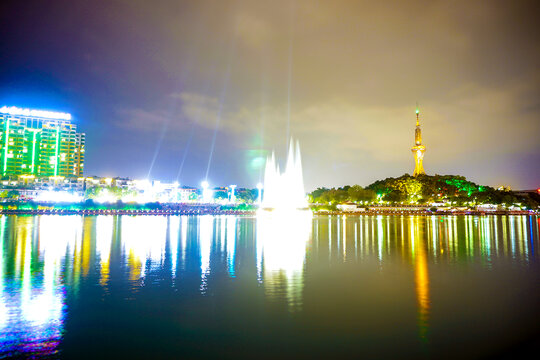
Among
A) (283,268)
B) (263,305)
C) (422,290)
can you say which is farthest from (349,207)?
(263,305)

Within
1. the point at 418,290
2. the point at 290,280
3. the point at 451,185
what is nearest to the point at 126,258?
the point at 290,280

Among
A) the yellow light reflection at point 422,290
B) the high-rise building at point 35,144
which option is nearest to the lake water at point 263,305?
the yellow light reflection at point 422,290

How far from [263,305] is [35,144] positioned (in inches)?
8110

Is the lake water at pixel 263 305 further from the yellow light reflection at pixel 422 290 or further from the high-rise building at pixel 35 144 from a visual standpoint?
Result: the high-rise building at pixel 35 144

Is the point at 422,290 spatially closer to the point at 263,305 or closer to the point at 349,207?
the point at 263,305

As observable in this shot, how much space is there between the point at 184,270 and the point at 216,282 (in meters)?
3.08

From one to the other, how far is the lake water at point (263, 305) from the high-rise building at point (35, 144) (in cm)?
18557

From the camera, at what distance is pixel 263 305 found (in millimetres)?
13148

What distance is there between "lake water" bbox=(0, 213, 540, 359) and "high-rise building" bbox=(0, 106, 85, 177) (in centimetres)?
18557

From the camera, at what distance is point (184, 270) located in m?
19.0

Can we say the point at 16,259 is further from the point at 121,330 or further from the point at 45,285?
the point at 121,330

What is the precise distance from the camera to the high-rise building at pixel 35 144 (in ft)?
579

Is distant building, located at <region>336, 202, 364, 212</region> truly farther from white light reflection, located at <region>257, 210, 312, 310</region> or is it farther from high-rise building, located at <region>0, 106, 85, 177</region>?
high-rise building, located at <region>0, 106, 85, 177</region>

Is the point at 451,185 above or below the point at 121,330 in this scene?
above
